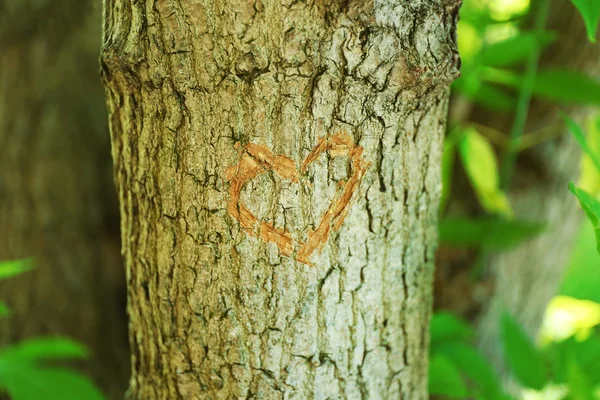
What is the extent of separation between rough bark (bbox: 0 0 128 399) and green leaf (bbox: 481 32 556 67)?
4.17ft

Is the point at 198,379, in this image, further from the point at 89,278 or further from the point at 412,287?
the point at 89,278

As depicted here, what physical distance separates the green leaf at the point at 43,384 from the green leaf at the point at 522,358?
0.92 metres

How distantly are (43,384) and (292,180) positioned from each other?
890 mm

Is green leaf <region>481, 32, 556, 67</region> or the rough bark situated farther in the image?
the rough bark

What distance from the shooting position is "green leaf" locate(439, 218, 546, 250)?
57.9 inches

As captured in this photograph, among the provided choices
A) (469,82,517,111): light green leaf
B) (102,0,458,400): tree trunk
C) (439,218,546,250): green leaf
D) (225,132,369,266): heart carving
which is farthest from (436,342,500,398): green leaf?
(225,132,369,266): heart carving

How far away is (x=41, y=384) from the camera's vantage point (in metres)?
1.26

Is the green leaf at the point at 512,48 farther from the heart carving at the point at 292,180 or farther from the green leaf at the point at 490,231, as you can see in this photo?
the heart carving at the point at 292,180

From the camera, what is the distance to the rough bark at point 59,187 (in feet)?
6.00

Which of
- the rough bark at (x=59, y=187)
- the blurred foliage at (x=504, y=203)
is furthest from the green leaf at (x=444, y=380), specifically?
the rough bark at (x=59, y=187)

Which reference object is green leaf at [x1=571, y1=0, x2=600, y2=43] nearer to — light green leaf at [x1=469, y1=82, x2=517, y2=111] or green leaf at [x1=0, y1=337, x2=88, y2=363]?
light green leaf at [x1=469, y1=82, x2=517, y2=111]

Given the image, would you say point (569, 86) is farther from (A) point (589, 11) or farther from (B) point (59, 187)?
(B) point (59, 187)

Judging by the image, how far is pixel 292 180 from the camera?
69cm

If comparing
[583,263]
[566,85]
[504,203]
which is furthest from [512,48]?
[583,263]
